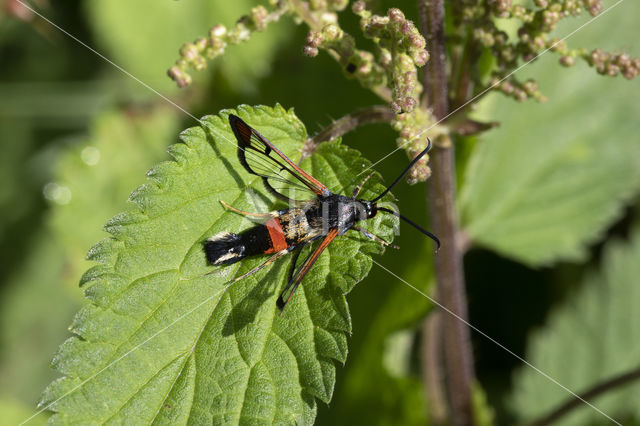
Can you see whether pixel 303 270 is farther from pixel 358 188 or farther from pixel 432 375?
pixel 432 375

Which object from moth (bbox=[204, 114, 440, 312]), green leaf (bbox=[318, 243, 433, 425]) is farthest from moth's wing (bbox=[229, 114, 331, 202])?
green leaf (bbox=[318, 243, 433, 425])

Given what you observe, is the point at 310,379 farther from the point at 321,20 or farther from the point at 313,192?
the point at 321,20

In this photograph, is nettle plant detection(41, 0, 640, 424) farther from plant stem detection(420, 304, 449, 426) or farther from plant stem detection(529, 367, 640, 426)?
plant stem detection(420, 304, 449, 426)

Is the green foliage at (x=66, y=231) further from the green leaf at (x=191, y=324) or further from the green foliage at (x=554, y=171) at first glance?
the green foliage at (x=554, y=171)

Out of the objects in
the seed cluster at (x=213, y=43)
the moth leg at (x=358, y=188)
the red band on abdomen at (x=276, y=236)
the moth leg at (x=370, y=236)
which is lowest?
the moth leg at (x=370, y=236)

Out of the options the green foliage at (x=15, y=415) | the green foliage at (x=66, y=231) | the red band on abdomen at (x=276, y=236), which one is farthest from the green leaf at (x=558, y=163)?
the green foliage at (x=15, y=415)

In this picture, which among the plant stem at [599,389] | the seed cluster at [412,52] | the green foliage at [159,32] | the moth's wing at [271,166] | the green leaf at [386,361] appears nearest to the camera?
the seed cluster at [412,52]
